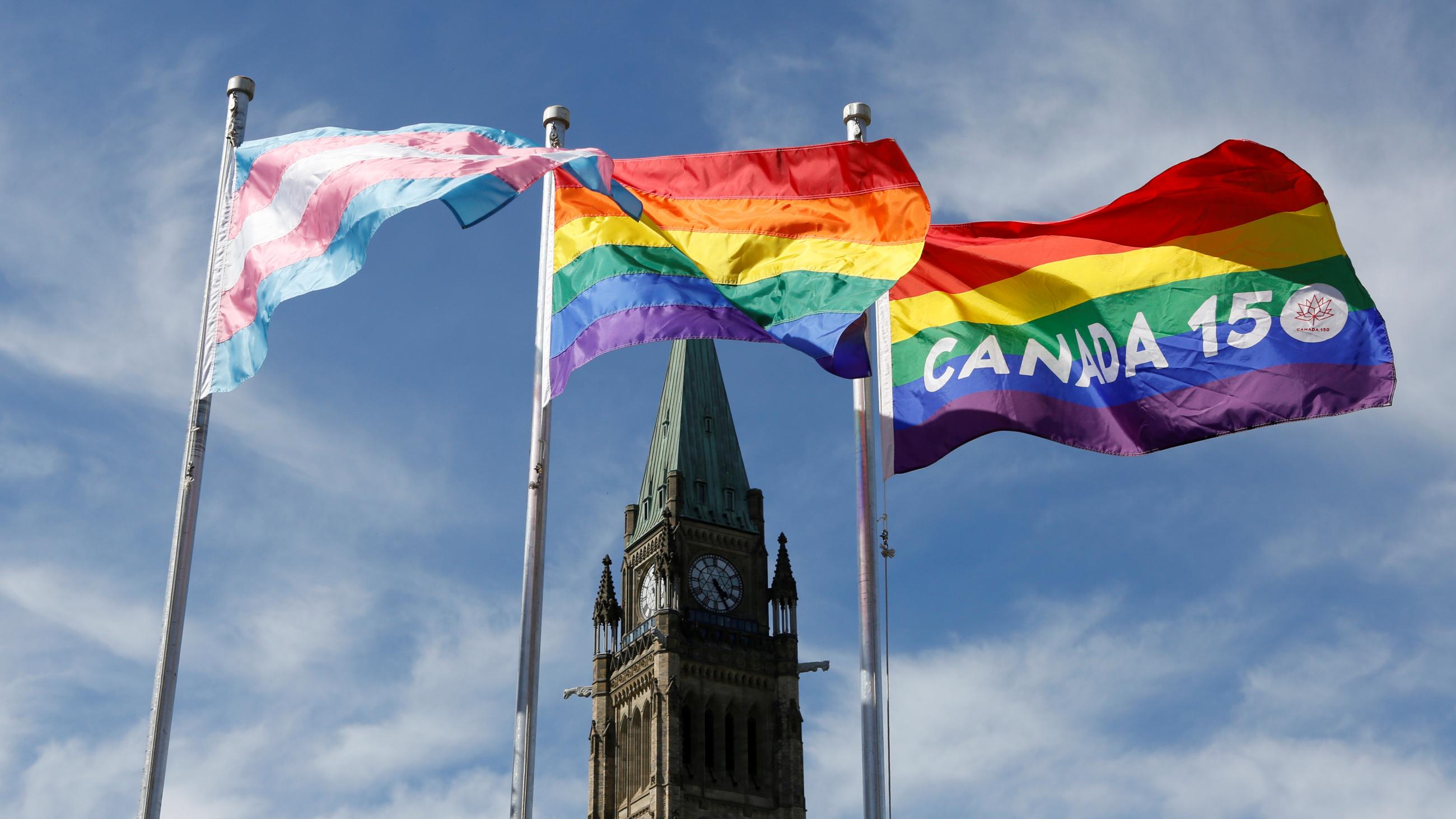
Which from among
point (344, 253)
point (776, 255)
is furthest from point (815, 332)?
point (344, 253)

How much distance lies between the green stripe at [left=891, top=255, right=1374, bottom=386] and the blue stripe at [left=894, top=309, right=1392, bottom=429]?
175 millimetres

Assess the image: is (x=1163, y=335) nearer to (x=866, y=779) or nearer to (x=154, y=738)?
(x=866, y=779)

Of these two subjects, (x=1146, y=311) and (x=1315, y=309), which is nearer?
(x=1315, y=309)

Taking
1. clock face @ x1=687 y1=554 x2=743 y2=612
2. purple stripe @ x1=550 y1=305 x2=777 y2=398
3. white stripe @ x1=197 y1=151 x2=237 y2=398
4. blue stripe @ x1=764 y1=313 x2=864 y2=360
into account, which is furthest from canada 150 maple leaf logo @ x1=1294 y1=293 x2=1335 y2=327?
clock face @ x1=687 y1=554 x2=743 y2=612

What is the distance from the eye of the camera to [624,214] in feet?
74.5

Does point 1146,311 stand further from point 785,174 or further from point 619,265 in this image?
point 619,265

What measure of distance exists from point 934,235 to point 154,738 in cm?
1097

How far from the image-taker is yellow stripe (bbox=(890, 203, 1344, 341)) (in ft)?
76.1

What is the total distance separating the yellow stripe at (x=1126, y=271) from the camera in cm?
2320

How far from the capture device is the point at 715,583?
100m

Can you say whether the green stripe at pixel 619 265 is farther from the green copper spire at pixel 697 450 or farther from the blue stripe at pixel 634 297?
the green copper spire at pixel 697 450

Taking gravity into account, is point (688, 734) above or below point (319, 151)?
above

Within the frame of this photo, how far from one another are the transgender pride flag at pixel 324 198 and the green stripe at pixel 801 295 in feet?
7.94

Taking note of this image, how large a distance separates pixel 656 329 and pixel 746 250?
142 centimetres
